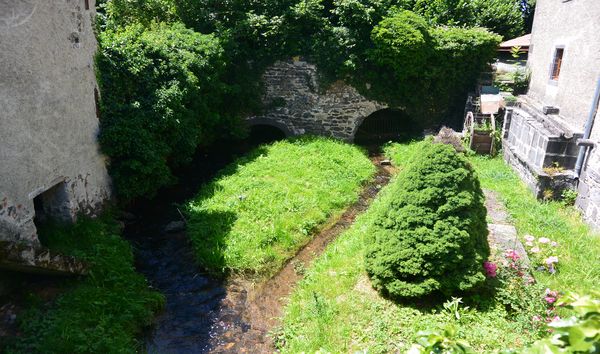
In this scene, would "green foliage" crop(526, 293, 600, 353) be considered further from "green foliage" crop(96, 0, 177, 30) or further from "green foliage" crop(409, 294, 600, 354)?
"green foliage" crop(96, 0, 177, 30)

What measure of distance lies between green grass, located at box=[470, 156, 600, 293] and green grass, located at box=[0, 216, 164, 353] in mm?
6186

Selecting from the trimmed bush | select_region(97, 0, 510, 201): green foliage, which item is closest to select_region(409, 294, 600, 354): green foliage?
the trimmed bush

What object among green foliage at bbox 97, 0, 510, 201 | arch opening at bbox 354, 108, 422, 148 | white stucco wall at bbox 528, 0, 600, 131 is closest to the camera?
white stucco wall at bbox 528, 0, 600, 131

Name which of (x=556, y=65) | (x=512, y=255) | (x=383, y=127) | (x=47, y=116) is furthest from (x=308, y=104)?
(x=512, y=255)

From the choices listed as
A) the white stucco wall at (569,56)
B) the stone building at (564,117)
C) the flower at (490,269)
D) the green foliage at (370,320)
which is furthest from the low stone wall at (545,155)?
the green foliage at (370,320)

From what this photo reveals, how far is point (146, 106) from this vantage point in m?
9.28

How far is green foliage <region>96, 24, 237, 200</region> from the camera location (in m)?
8.81

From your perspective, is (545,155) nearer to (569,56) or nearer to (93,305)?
(569,56)

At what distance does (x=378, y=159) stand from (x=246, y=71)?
540 cm

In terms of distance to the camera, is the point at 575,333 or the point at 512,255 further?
the point at 512,255

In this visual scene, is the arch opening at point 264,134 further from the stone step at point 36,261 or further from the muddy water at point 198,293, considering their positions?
the stone step at point 36,261

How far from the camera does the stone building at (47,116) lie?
19.7ft

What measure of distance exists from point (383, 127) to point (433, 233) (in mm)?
10542

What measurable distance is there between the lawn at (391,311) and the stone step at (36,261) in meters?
3.33
